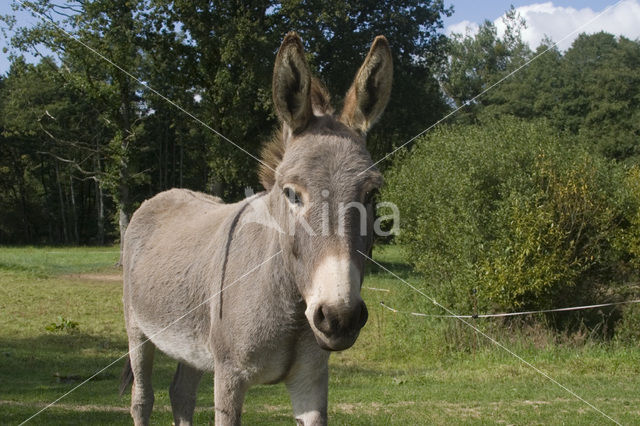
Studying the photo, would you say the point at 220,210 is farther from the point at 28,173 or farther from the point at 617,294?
the point at 28,173

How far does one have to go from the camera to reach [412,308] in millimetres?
17391

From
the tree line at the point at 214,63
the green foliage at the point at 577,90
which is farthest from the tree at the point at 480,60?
the tree line at the point at 214,63

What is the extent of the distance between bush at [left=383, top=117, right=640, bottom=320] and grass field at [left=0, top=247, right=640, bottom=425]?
3.67 ft

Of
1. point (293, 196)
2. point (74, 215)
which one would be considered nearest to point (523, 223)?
point (293, 196)

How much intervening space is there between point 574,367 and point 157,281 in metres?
9.97

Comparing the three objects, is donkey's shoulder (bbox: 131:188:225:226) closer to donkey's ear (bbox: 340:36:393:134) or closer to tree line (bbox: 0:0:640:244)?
donkey's ear (bbox: 340:36:393:134)

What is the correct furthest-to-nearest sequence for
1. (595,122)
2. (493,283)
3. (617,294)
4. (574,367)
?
(595,122) → (617,294) → (493,283) → (574,367)

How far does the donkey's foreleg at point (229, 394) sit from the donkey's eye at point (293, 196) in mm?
1206

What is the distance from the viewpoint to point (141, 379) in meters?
5.52

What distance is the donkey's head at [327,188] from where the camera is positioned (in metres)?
2.62

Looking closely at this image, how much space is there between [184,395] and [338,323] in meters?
3.36

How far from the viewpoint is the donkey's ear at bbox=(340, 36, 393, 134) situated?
10.8ft

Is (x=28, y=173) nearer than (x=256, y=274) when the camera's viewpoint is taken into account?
No

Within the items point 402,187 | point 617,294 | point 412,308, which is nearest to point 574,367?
point 617,294
